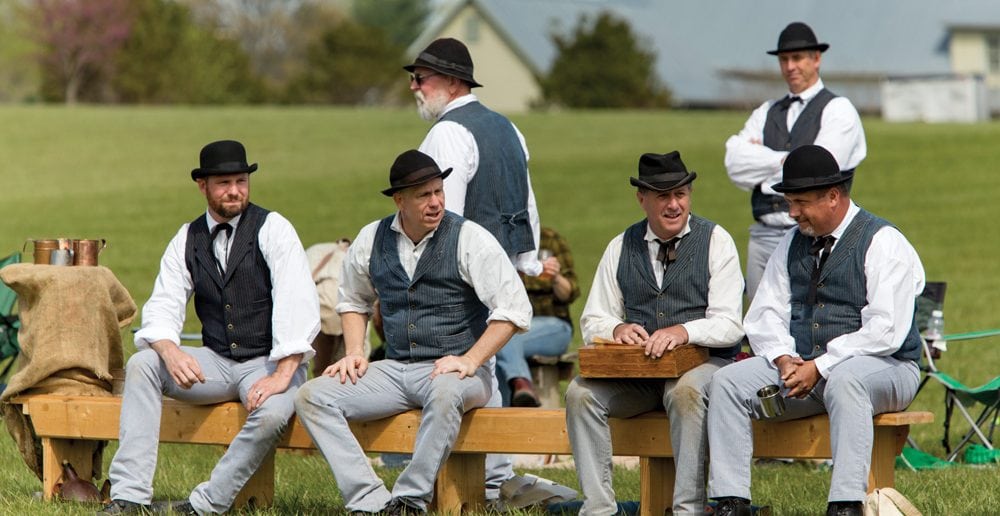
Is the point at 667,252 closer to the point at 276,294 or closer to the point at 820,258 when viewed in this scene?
the point at 820,258

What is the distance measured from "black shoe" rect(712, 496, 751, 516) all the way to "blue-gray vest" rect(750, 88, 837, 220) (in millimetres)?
2423

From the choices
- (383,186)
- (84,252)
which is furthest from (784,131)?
(383,186)

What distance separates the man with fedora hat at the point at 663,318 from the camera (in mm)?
5609

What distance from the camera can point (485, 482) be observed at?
637 centimetres

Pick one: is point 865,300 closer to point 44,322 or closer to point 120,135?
point 44,322

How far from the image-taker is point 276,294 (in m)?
6.20

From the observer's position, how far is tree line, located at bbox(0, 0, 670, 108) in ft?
150

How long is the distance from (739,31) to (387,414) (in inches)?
2153

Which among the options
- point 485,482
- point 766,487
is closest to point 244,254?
point 485,482

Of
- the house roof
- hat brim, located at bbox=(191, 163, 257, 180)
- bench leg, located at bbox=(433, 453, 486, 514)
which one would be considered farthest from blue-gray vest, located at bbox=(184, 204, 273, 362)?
the house roof

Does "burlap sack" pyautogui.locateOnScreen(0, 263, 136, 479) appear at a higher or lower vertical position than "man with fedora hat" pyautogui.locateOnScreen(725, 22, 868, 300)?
lower

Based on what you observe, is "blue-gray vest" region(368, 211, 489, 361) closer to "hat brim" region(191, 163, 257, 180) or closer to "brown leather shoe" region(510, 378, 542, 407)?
"hat brim" region(191, 163, 257, 180)

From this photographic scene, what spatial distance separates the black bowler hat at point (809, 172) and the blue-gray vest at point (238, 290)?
222 cm

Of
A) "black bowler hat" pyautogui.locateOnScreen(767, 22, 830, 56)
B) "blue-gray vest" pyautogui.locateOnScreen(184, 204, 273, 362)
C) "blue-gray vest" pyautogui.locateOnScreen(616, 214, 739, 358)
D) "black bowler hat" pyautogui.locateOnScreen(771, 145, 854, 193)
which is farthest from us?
"black bowler hat" pyautogui.locateOnScreen(767, 22, 830, 56)
